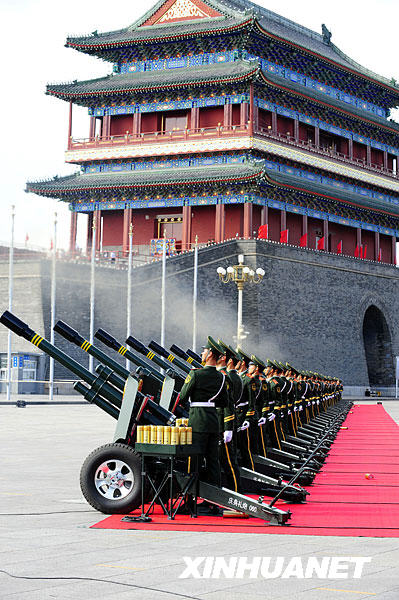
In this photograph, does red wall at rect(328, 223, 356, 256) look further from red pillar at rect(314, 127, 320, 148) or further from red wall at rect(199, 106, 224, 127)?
red wall at rect(199, 106, 224, 127)

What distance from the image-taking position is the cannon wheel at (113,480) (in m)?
9.28

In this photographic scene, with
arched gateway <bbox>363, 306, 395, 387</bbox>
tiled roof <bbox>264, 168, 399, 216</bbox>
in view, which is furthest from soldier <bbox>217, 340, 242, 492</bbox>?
arched gateway <bbox>363, 306, 395, 387</bbox>

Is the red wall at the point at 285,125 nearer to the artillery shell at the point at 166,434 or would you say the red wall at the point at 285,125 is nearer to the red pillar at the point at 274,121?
the red pillar at the point at 274,121

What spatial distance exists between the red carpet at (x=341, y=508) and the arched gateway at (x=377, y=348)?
114 ft

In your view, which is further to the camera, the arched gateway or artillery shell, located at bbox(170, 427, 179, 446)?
the arched gateway

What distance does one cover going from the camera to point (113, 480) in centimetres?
934

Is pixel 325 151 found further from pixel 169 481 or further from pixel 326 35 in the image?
pixel 169 481

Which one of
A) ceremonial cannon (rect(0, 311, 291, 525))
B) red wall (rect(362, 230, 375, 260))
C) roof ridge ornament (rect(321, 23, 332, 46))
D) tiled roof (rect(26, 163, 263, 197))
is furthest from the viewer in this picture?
roof ridge ornament (rect(321, 23, 332, 46))

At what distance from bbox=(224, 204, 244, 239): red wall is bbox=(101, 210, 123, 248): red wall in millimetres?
5434

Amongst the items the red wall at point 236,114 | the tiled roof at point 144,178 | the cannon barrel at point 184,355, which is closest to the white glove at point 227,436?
the cannon barrel at point 184,355

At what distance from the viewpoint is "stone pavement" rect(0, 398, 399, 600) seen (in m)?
6.14

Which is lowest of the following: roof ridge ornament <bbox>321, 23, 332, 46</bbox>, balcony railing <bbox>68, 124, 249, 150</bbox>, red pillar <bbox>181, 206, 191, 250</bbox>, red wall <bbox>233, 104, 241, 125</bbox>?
red pillar <bbox>181, 206, 191, 250</bbox>

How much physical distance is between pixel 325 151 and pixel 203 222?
7704 mm

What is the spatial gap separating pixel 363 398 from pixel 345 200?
Answer: 9681mm
